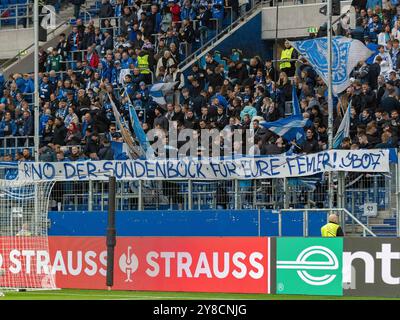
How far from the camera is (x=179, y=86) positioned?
1570 inches

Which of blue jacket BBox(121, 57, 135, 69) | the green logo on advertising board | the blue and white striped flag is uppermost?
blue jacket BBox(121, 57, 135, 69)

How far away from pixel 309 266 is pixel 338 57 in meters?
7.37

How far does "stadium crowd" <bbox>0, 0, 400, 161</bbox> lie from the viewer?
34344 millimetres

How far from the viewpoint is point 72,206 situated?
1329 inches

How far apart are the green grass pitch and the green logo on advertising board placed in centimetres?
41

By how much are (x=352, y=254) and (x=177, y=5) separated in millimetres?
16836

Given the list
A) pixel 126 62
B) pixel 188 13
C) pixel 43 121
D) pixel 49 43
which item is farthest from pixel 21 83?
pixel 188 13

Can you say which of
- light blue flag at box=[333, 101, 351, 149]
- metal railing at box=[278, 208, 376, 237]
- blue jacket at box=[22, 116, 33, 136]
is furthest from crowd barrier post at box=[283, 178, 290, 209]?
blue jacket at box=[22, 116, 33, 136]

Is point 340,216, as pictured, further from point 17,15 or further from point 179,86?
point 17,15

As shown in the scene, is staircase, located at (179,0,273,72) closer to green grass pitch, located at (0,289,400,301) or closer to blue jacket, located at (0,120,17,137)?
blue jacket, located at (0,120,17,137)

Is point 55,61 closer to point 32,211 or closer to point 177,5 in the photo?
point 177,5

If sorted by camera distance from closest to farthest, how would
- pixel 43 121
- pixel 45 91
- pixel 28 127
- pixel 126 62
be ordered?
pixel 28 127 → pixel 43 121 → pixel 126 62 → pixel 45 91
